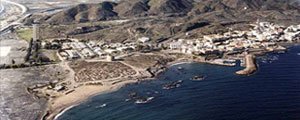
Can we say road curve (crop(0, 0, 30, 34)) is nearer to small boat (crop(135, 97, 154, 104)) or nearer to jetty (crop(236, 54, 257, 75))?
jetty (crop(236, 54, 257, 75))

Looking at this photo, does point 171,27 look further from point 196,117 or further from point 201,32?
point 196,117

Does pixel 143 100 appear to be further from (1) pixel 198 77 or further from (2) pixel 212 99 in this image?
(1) pixel 198 77

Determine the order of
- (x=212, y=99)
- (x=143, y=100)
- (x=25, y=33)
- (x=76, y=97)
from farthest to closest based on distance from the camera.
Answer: (x=25, y=33) < (x=76, y=97) < (x=143, y=100) < (x=212, y=99)

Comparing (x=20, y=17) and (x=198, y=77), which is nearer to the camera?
(x=198, y=77)

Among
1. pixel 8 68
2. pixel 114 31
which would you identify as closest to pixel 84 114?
pixel 8 68

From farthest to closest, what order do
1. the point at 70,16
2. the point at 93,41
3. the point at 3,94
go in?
the point at 70,16
the point at 93,41
the point at 3,94

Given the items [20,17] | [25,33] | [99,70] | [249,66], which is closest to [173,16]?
[25,33]

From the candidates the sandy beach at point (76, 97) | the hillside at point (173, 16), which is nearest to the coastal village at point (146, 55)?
the sandy beach at point (76, 97)

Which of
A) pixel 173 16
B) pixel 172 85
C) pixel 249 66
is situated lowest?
pixel 172 85
